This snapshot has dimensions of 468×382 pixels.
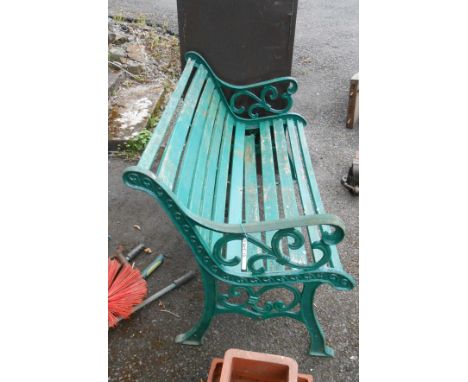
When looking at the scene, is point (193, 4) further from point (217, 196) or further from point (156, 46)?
point (156, 46)

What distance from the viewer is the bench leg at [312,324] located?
6.12ft

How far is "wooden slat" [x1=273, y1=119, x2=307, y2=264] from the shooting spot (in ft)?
6.12

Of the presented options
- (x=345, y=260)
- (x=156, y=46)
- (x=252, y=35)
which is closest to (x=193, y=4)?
(x=252, y=35)

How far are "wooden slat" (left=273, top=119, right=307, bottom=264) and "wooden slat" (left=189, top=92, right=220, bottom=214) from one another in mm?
465

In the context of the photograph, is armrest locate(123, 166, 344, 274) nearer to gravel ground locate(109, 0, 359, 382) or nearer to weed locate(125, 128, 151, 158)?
gravel ground locate(109, 0, 359, 382)

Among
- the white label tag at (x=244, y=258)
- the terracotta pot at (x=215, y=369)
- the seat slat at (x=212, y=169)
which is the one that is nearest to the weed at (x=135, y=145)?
the seat slat at (x=212, y=169)

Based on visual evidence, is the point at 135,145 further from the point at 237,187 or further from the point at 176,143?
the point at 176,143

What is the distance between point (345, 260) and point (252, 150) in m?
1.00

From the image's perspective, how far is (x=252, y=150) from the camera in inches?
103

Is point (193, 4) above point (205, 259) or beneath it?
above

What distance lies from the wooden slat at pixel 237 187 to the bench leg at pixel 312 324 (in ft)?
1.22

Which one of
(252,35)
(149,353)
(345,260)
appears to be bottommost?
(149,353)

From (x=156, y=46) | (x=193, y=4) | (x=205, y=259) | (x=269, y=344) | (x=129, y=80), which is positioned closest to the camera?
(x=205, y=259)

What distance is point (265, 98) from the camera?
2.85 metres
